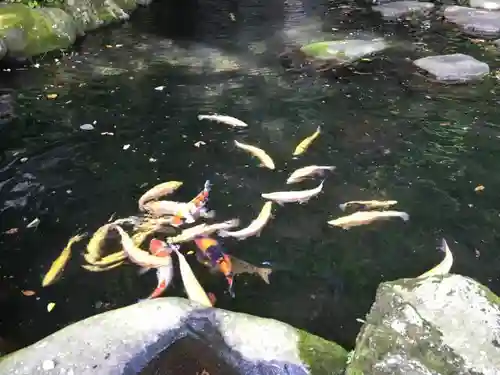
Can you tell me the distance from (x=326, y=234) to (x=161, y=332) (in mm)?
2236

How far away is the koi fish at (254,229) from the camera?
5.21 metres

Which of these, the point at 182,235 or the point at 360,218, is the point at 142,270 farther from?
the point at 360,218

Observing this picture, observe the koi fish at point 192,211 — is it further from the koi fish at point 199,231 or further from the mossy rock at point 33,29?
the mossy rock at point 33,29

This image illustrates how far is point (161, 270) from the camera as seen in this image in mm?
4727

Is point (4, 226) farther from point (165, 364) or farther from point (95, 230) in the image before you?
point (165, 364)

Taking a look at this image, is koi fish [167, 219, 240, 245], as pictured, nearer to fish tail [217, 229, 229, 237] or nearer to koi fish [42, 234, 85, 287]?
fish tail [217, 229, 229, 237]

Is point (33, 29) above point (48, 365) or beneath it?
above

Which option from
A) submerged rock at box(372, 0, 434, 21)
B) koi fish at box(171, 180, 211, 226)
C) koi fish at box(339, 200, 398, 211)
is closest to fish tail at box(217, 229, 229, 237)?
koi fish at box(171, 180, 211, 226)

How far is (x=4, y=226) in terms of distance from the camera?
5387 mm

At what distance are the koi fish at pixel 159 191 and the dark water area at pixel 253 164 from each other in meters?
0.13

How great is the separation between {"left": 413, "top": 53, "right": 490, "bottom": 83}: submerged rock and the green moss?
6447mm

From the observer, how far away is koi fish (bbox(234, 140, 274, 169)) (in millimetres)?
6383

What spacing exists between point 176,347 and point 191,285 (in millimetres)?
1030

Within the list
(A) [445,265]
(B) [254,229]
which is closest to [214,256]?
(B) [254,229]
